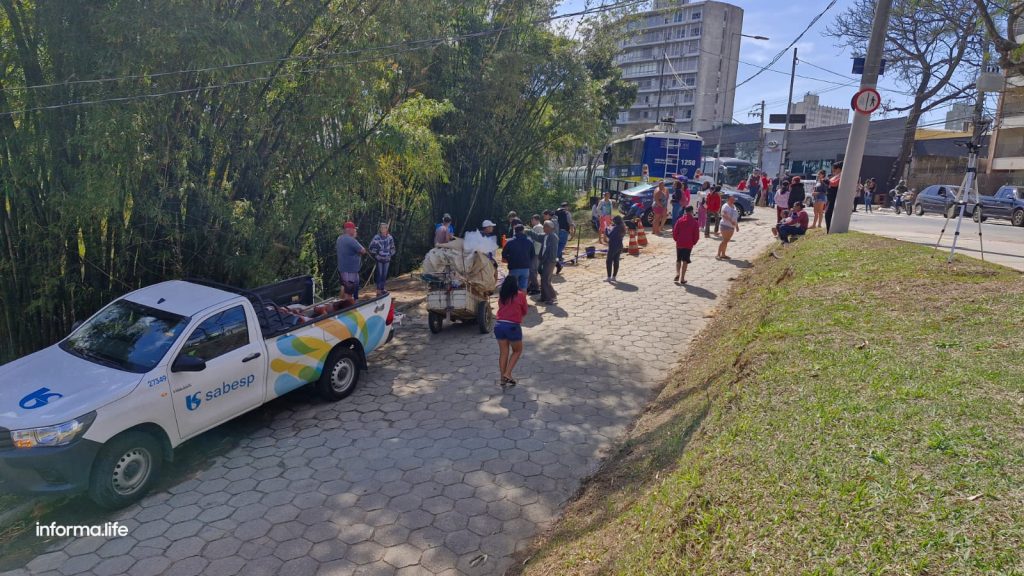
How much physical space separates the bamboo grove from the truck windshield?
4.73 ft

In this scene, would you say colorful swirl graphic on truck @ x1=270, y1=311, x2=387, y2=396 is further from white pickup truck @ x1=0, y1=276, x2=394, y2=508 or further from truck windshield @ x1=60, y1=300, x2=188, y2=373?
truck windshield @ x1=60, y1=300, x2=188, y2=373

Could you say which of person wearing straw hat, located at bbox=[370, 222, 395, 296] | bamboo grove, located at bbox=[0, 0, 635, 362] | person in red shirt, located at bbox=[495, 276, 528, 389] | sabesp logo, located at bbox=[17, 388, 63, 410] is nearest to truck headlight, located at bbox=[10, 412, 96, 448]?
sabesp logo, located at bbox=[17, 388, 63, 410]

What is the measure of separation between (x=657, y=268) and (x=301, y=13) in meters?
9.71

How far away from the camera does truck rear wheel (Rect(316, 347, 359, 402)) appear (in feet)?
23.3

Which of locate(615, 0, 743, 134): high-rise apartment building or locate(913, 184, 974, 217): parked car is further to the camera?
locate(615, 0, 743, 134): high-rise apartment building

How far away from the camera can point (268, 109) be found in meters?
8.73

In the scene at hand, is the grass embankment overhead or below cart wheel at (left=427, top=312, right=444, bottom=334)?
overhead

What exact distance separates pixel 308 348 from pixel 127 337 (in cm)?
175

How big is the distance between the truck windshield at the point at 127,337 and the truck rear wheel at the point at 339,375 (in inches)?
70.4

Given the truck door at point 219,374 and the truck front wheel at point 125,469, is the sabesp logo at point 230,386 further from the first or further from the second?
the truck front wheel at point 125,469

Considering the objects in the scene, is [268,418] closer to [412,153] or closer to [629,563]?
[629,563]

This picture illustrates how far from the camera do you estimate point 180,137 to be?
744 cm

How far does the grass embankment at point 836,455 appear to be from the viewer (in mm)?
2855

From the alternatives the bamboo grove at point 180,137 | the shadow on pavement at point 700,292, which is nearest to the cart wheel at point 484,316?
the bamboo grove at point 180,137
